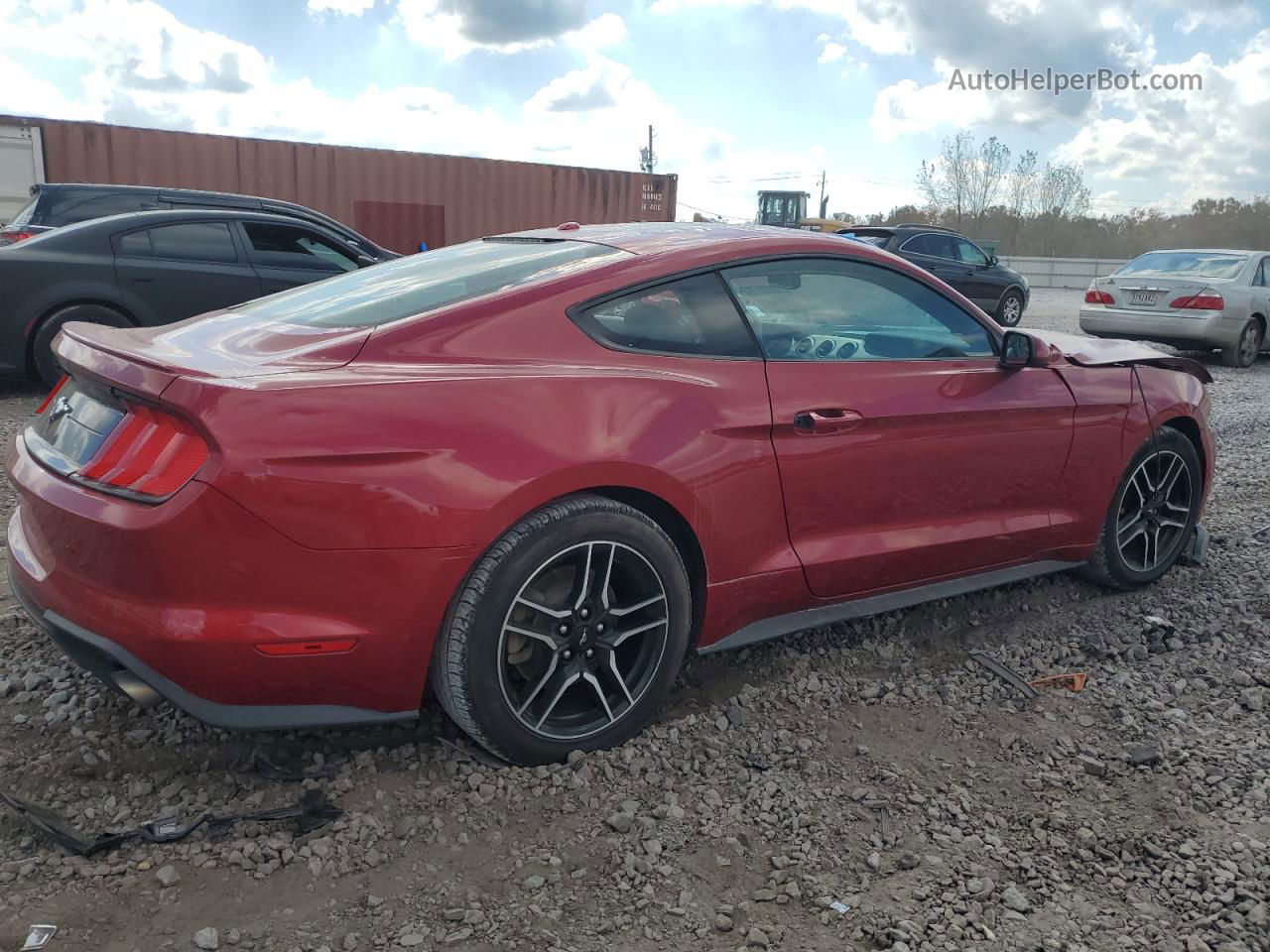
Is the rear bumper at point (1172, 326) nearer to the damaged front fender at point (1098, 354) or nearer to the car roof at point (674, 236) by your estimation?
the damaged front fender at point (1098, 354)

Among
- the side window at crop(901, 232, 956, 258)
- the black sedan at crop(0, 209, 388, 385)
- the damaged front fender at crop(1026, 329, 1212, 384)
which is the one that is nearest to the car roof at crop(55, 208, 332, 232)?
the black sedan at crop(0, 209, 388, 385)

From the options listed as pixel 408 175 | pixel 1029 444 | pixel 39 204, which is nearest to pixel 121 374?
pixel 1029 444

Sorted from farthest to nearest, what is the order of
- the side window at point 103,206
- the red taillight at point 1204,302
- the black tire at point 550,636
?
the red taillight at point 1204,302
the side window at point 103,206
the black tire at point 550,636

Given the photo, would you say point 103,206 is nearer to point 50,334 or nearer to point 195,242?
point 195,242

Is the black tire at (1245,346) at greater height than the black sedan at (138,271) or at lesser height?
lesser

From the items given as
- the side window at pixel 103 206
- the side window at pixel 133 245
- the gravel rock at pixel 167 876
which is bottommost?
the gravel rock at pixel 167 876

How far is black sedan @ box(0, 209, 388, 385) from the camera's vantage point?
7223 mm

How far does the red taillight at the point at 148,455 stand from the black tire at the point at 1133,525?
11.0ft

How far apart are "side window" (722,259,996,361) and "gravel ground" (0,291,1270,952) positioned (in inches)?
42.0

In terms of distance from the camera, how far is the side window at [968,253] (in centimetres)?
1689

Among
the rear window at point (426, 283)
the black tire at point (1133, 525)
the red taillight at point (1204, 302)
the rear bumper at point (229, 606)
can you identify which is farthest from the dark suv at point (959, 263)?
the rear bumper at point (229, 606)

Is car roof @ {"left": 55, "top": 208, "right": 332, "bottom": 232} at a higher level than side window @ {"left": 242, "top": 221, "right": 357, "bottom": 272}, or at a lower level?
higher

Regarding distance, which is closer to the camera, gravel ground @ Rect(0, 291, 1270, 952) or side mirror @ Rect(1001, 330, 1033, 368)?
gravel ground @ Rect(0, 291, 1270, 952)

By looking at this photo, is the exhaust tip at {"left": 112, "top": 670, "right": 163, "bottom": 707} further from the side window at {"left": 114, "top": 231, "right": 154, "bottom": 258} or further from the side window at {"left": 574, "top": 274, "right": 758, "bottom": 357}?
the side window at {"left": 114, "top": 231, "right": 154, "bottom": 258}
